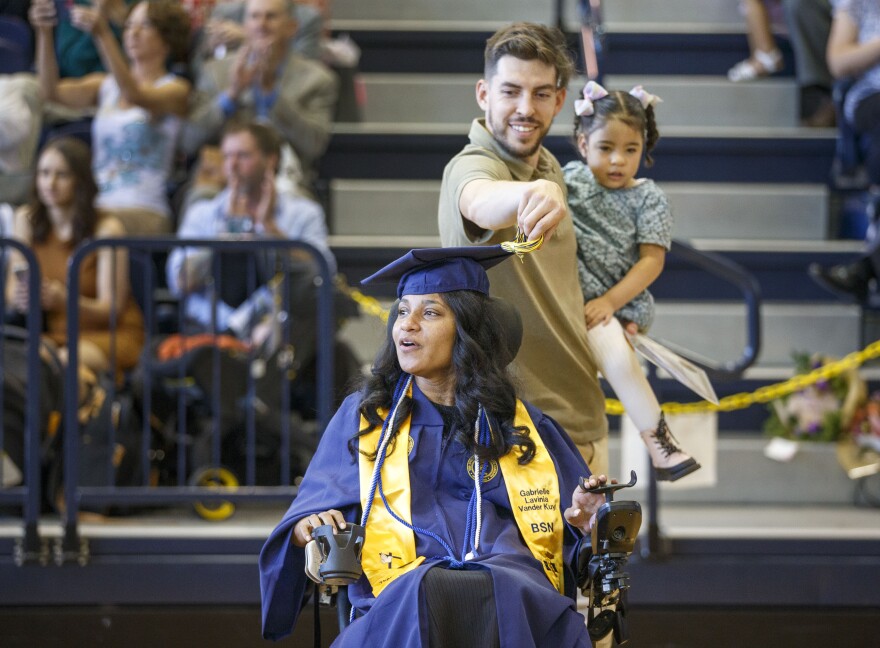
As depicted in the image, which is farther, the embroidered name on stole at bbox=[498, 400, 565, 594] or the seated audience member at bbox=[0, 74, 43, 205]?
the seated audience member at bbox=[0, 74, 43, 205]

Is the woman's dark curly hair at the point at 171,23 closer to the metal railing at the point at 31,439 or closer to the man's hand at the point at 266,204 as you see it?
the man's hand at the point at 266,204

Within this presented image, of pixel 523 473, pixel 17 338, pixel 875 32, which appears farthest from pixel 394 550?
pixel 875 32

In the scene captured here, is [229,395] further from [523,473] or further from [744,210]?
[744,210]

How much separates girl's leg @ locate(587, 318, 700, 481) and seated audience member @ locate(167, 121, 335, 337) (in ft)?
7.76

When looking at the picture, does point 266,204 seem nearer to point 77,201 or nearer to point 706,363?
point 77,201

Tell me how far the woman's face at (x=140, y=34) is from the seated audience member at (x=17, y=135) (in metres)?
0.51

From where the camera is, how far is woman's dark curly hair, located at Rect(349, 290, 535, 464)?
2656 millimetres

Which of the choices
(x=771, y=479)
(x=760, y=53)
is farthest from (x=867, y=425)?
(x=760, y=53)

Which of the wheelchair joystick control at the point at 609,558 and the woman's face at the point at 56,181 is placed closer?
the wheelchair joystick control at the point at 609,558

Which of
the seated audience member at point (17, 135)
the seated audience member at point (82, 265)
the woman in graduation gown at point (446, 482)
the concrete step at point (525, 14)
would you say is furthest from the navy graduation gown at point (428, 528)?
the concrete step at point (525, 14)

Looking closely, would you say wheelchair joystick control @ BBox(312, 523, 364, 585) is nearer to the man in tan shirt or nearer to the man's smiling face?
the man in tan shirt

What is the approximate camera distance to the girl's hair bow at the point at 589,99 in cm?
285

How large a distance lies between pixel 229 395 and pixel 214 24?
2.41 meters

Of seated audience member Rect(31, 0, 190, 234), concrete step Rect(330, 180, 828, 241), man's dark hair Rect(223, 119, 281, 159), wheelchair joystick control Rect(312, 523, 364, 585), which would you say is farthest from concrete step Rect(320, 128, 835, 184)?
wheelchair joystick control Rect(312, 523, 364, 585)
